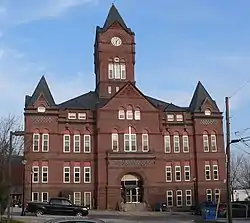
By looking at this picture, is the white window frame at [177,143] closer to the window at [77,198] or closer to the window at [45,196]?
the window at [77,198]

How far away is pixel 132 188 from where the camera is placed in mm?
64750

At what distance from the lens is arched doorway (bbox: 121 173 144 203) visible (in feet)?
211

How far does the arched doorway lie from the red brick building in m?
0.13

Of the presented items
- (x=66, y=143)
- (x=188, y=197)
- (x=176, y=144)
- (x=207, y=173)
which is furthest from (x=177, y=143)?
(x=66, y=143)

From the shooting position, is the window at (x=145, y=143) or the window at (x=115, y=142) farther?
the window at (x=145, y=143)

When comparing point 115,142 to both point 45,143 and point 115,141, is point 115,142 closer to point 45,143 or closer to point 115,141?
point 115,141

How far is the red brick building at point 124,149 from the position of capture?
2496 inches

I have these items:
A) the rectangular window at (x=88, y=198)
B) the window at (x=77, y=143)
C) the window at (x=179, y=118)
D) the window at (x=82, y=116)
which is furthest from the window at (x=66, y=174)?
the window at (x=179, y=118)

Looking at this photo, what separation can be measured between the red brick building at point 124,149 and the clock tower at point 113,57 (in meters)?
1.98

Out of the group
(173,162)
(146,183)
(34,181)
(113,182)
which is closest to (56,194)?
(34,181)

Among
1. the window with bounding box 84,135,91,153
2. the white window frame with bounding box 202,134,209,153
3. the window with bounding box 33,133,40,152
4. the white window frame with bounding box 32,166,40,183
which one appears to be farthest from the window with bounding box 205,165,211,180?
the window with bounding box 33,133,40,152

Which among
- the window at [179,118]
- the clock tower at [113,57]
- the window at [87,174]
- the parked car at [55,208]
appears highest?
the clock tower at [113,57]

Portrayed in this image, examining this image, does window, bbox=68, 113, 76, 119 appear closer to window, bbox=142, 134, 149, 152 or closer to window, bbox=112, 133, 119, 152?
window, bbox=112, 133, 119, 152

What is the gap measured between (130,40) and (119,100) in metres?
12.4
